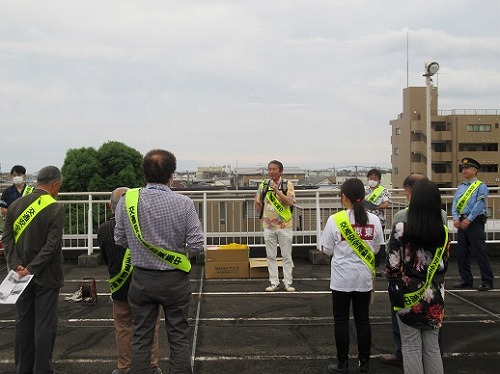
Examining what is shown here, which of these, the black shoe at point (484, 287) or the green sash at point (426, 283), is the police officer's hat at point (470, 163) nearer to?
the black shoe at point (484, 287)

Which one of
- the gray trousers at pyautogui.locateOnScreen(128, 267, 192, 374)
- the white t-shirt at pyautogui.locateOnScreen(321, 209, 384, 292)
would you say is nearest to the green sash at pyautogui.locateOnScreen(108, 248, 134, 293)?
the gray trousers at pyautogui.locateOnScreen(128, 267, 192, 374)

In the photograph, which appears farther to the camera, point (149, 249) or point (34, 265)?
point (34, 265)

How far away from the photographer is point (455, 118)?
55094 millimetres

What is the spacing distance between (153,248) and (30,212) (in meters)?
1.27

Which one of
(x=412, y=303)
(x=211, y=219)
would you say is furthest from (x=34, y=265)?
(x=211, y=219)

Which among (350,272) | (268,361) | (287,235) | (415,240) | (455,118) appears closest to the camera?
(415,240)

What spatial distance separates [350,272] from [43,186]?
8.72 ft

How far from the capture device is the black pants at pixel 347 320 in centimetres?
402

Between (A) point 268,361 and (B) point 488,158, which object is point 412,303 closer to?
(A) point 268,361

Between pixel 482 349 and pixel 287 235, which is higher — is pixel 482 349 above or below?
below

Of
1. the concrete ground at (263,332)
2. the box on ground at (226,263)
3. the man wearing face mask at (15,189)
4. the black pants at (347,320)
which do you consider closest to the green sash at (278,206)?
the concrete ground at (263,332)

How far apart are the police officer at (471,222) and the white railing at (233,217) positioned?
2.33m

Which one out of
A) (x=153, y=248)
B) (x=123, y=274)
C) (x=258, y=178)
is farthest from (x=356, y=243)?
(x=258, y=178)

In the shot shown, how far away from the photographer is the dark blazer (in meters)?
3.82
